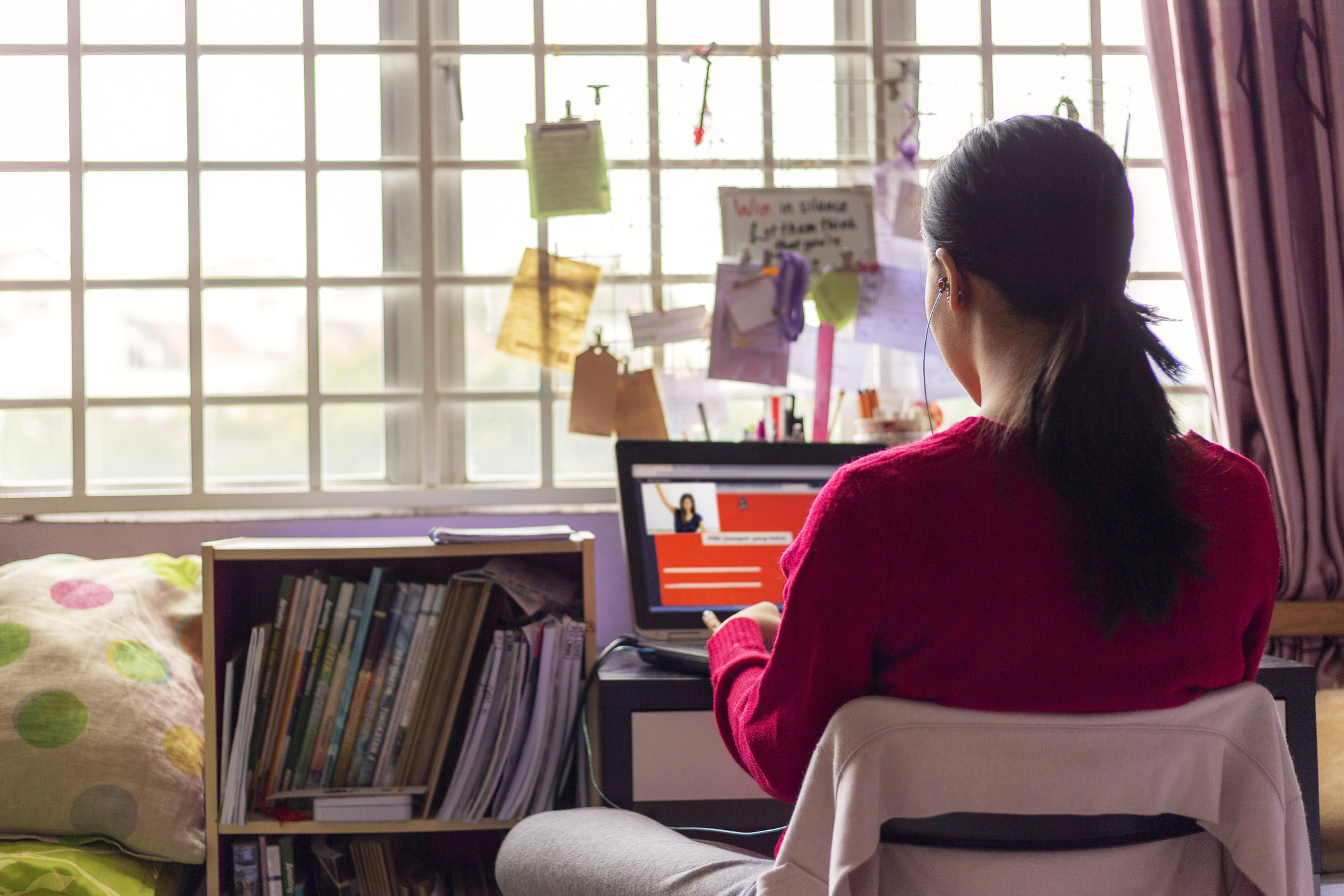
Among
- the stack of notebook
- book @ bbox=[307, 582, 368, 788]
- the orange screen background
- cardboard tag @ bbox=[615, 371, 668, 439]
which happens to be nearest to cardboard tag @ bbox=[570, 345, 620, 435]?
cardboard tag @ bbox=[615, 371, 668, 439]

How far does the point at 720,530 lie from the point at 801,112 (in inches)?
39.1

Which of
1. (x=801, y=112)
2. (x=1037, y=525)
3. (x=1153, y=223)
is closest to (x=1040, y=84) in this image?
(x=1153, y=223)

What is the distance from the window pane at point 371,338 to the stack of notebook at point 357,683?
628 mm

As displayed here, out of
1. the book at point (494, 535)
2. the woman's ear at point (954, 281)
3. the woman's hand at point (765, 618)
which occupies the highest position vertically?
the woman's ear at point (954, 281)

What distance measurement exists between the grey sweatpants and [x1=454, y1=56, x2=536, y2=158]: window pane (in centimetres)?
140

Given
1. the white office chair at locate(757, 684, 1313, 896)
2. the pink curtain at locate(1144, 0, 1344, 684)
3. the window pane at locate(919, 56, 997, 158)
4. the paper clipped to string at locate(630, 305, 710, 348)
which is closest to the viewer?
the white office chair at locate(757, 684, 1313, 896)

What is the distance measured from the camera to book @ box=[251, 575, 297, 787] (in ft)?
4.61

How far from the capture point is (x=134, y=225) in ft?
6.36

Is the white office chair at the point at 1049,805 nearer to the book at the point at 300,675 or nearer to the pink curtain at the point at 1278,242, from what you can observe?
the book at the point at 300,675

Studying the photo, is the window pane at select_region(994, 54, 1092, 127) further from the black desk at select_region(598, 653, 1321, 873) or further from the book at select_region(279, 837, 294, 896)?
the book at select_region(279, 837, 294, 896)

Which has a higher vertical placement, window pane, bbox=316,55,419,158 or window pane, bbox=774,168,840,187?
window pane, bbox=316,55,419,158

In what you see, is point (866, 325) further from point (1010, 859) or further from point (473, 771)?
point (1010, 859)

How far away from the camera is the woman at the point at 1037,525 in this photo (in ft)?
2.29

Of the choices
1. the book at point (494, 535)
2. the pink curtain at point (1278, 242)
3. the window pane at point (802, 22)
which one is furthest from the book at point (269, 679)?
the pink curtain at point (1278, 242)
